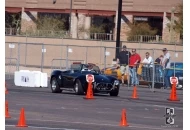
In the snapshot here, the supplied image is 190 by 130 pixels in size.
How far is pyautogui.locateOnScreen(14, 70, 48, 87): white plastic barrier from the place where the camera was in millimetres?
27609

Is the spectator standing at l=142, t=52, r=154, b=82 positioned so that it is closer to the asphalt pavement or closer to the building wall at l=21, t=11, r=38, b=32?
the asphalt pavement

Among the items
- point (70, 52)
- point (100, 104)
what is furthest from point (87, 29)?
point (100, 104)

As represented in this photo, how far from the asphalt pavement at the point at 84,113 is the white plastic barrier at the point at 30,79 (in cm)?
433

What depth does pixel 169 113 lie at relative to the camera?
1068 centimetres

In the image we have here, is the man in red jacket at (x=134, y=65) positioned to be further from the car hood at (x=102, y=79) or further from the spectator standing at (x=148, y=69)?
the car hood at (x=102, y=79)

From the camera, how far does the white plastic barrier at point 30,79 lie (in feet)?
90.6

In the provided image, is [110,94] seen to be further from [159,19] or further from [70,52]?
[159,19]

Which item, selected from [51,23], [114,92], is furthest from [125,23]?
[114,92]

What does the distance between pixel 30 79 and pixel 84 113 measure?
38.8 ft

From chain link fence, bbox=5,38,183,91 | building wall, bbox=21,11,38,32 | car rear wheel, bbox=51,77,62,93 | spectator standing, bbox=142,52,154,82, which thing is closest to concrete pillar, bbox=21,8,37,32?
building wall, bbox=21,11,38,32

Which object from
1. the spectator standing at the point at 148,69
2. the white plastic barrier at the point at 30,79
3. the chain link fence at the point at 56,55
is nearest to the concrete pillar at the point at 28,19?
the chain link fence at the point at 56,55

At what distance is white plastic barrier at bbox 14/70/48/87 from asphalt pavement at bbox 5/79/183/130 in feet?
14.2

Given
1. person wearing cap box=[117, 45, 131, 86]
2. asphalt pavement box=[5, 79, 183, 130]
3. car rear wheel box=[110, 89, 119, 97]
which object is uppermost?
person wearing cap box=[117, 45, 131, 86]

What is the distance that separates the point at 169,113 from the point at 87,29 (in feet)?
159
